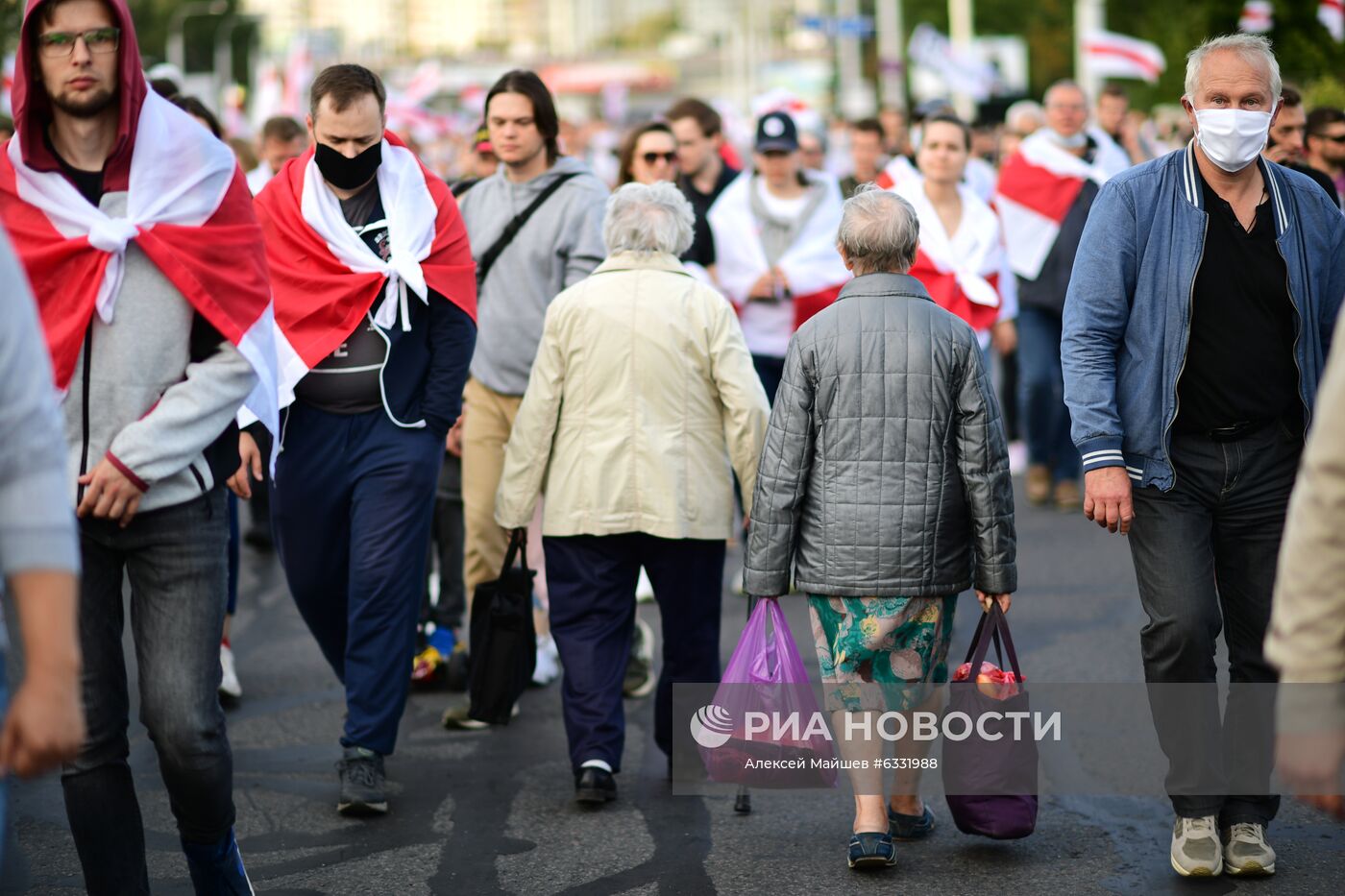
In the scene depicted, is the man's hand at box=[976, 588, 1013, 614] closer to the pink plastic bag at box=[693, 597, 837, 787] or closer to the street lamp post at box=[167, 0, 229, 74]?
the pink plastic bag at box=[693, 597, 837, 787]

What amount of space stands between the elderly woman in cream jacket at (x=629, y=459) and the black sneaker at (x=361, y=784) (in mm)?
Result: 596

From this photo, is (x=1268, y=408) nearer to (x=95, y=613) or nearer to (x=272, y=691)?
(x=95, y=613)

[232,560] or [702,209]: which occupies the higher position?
[702,209]

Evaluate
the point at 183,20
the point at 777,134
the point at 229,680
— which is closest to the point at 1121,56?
the point at 777,134

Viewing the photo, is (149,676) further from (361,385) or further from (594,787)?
(594,787)

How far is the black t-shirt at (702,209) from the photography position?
347 inches

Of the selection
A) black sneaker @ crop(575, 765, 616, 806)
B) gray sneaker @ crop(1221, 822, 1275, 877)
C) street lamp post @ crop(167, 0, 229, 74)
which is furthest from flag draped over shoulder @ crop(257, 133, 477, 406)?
street lamp post @ crop(167, 0, 229, 74)

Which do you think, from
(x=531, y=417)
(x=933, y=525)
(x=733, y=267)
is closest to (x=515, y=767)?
(x=531, y=417)

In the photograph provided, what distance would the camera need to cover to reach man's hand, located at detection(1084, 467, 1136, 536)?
4793mm

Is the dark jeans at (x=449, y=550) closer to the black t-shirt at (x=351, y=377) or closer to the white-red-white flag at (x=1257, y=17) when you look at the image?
the black t-shirt at (x=351, y=377)

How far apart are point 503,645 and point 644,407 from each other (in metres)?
0.89

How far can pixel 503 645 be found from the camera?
5969 mm

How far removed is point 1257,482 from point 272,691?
401 cm

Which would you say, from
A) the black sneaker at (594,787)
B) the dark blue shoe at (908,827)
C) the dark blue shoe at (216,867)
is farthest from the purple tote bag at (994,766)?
the dark blue shoe at (216,867)
